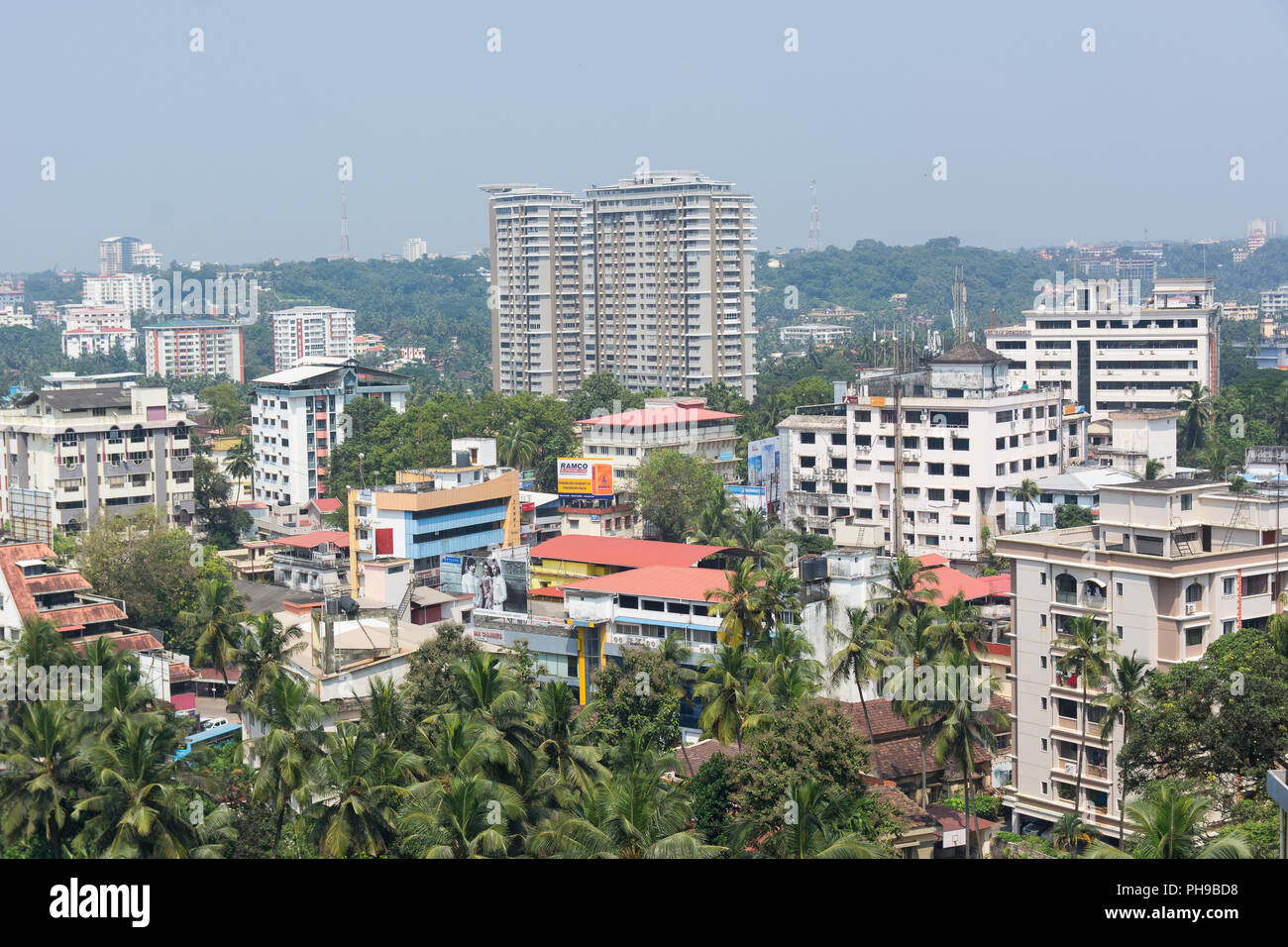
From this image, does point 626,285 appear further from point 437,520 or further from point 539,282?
point 437,520

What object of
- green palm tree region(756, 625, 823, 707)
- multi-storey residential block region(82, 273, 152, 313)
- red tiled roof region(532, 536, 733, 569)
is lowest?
green palm tree region(756, 625, 823, 707)

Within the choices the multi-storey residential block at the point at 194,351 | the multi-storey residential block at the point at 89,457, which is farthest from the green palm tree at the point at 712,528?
the multi-storey residential block at the point at 194,351

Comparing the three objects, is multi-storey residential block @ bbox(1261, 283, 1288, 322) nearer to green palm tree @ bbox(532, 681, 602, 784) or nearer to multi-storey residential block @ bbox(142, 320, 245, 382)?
multi-storey residential block @ bbox(142, 320, 245, 382)

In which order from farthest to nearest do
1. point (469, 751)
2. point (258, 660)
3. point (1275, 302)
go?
point (1275, 302) → point (258, 660) → point (469, 751)

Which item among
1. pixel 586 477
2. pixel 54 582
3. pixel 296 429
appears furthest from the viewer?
pixel 296 429

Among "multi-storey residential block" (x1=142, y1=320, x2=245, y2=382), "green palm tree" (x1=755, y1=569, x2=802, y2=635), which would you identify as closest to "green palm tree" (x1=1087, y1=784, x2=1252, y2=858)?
"green palm tree" (x1=755, y1=569, x2=802, y2=635)

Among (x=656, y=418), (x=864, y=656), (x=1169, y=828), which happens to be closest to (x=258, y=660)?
(x=864, y=656)
